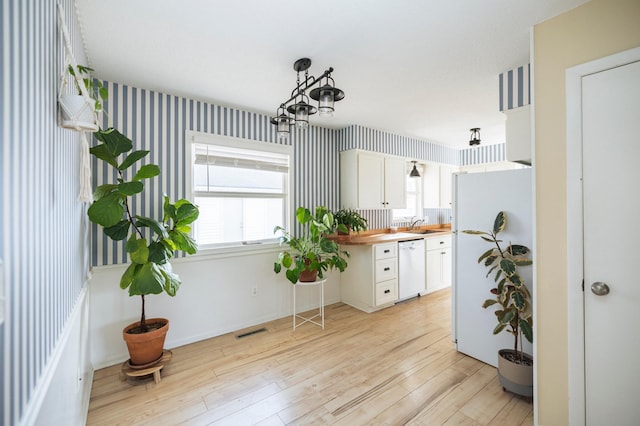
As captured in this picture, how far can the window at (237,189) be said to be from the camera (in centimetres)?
304

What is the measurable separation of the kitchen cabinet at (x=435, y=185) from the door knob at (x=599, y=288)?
388 centimetres

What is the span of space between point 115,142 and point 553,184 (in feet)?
9.45

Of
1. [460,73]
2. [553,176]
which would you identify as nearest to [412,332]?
[553,176]

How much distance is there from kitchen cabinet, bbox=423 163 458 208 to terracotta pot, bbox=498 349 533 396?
11.7 ft

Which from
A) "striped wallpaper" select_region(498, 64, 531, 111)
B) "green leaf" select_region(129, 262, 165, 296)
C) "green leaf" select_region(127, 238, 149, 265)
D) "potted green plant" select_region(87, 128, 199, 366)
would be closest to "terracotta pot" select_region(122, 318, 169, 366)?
"potted green plant" select_region(87, 128, 199, 366)

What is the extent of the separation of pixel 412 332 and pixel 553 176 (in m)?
2.17

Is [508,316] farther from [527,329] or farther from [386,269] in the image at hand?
[386,269]

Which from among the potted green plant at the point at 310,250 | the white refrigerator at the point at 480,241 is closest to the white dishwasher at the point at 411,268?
the potted green plant at the point at 310,250

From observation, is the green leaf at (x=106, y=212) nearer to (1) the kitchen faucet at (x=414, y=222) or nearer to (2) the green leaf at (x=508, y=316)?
(2) the green leaf at (x=508, y=316)

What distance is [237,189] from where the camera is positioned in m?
3.26

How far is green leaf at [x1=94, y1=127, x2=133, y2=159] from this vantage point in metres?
1.85

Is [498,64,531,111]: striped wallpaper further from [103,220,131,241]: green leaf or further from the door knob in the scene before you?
[103,220,131,241]: green leaf

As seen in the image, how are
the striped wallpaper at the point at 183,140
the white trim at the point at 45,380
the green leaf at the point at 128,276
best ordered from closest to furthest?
the white trim at the point at 45,380 → the green leaf at the point at 128,276 → the striped wallpaper at the point at 183,140

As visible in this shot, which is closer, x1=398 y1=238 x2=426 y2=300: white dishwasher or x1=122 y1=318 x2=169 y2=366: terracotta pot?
x1=122 y1=318 x2=169 y2=366: terracotta pot
